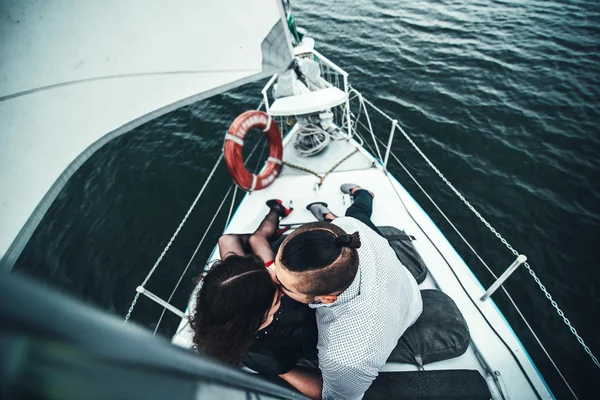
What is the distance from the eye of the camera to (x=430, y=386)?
181 cm

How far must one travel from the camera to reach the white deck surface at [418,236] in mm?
2160

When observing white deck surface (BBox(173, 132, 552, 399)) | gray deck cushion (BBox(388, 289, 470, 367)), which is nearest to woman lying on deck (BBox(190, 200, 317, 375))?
Answer: gray deck cushion (BBox(388, 289, 470, 367))

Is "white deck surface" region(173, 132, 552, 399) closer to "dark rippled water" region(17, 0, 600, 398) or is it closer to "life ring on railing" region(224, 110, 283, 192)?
"life ring on railing" region(224, 110, 283, 192)

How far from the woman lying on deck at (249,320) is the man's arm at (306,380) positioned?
0.44 feet

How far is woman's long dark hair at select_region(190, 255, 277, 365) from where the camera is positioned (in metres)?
1.46

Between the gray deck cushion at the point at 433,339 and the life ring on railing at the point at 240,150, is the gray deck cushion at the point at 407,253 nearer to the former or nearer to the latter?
the gray deck cushion at the point at 433,339

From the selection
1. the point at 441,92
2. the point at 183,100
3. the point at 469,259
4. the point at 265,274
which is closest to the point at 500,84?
the point at 441,92

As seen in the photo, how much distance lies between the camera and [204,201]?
209 inches

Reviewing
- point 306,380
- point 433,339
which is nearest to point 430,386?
point 433,339

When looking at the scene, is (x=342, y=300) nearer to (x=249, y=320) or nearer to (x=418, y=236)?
(x=249, y=320)

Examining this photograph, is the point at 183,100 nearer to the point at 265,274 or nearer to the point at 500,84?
the point at 265,274

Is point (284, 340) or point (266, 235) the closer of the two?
point (284, 340)

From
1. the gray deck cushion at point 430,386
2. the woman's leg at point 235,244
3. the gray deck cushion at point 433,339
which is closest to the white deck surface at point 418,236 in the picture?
the gray deck cushion at point 433,339

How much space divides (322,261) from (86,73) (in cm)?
179
